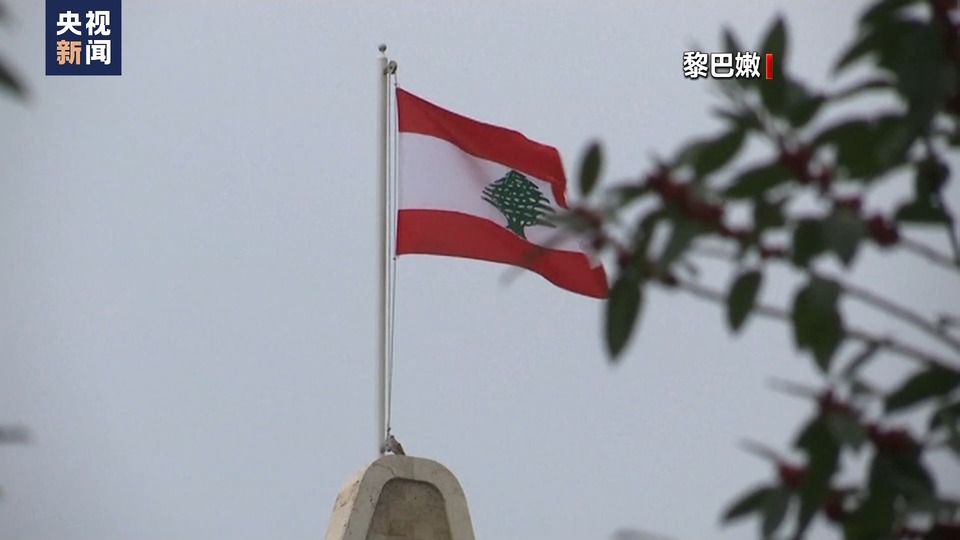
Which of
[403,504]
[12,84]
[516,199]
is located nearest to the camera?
[12,84]

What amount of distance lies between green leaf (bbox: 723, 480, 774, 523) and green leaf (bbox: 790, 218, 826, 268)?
323 mm

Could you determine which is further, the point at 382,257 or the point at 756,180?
the point at 382,257

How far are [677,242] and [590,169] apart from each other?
0.53 feet

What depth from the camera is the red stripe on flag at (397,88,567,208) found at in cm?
1922

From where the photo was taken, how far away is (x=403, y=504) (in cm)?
1688

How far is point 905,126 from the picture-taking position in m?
3.13

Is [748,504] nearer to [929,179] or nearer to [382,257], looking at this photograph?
[929,179]

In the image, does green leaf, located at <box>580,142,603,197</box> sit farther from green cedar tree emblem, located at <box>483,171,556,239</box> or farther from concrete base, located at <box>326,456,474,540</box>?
green cedar tree emblem, located at <box>483,171,556,239</box>

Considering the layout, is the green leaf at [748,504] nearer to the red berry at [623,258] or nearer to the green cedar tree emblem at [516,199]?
the red berry at [623,258]

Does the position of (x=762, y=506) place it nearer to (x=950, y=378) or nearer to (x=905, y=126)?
(x=950, y=378)

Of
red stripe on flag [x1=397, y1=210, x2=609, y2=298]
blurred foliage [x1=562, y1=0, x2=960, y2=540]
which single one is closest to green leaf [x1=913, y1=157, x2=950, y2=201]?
blurred foliage [x1=562, y1=0, x2=960, y2=540]

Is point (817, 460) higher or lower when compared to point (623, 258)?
lower

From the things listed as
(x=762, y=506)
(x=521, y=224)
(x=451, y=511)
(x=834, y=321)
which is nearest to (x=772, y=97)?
(x=834, y=321)

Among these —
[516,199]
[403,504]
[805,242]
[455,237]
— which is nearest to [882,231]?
[805,242]
